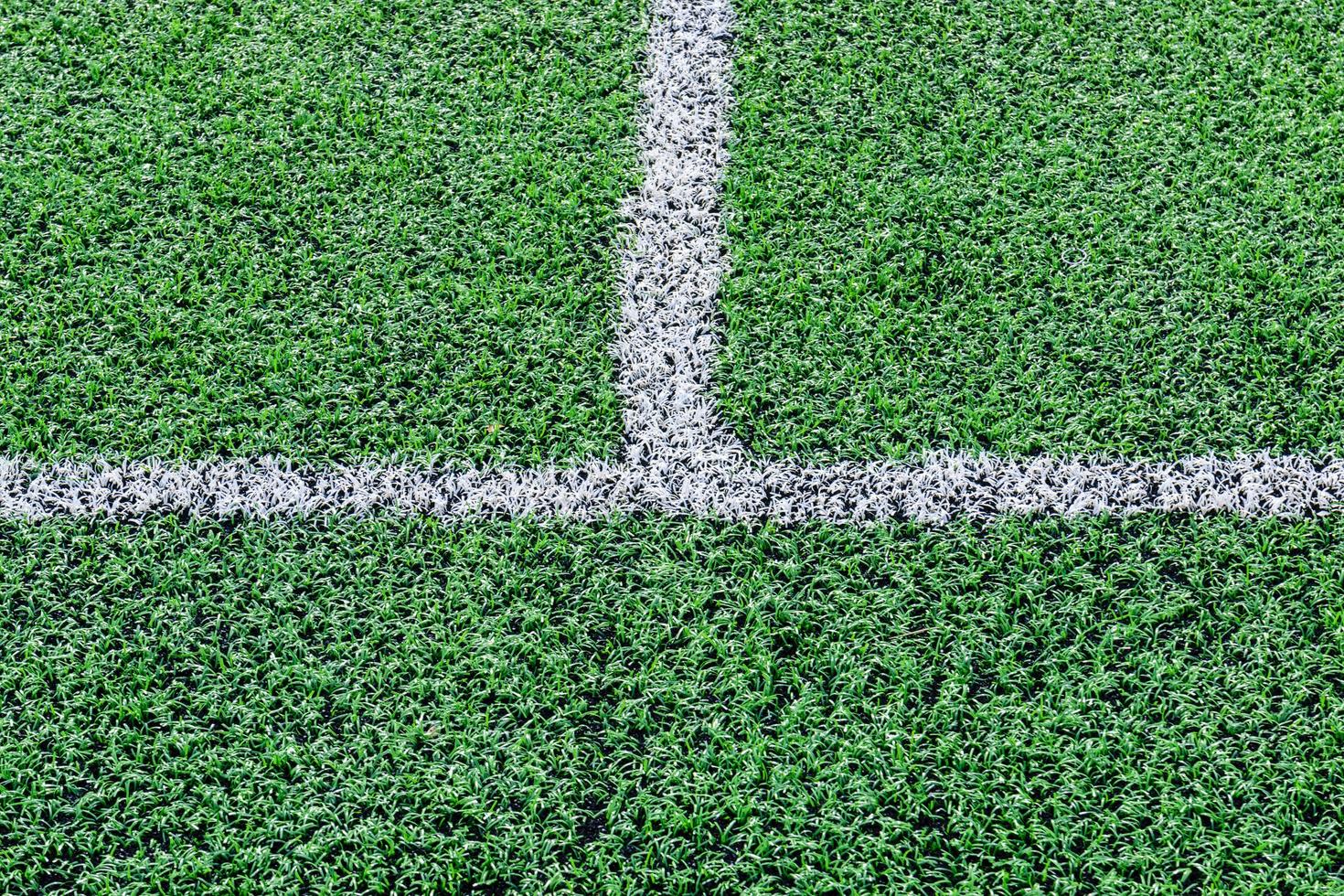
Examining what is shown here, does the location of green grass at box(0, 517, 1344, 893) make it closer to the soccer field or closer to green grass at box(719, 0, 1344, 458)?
the soccer field

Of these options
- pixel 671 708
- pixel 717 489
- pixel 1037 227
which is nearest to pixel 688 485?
pixel 717 489

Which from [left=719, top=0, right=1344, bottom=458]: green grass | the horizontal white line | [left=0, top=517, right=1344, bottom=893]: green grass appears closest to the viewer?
[left=0, top=517, right=1344, bottom=893]: green grass

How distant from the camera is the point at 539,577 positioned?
6.56 feet

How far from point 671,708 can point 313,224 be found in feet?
4.32

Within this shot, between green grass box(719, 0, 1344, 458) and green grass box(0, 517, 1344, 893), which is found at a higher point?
green grass box(719, 0, 1344, 458)

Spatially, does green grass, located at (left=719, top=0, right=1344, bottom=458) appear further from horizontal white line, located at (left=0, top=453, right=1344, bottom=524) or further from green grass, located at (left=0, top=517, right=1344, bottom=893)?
green grass, located at (left=0, top=517, right=1344, bottom=893)

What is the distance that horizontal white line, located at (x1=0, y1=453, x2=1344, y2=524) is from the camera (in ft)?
6.79

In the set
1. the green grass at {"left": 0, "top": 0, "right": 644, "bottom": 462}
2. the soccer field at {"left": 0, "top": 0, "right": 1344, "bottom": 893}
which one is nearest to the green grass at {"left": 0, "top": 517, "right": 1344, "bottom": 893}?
the soccer field at {"left": 0, "top": 0, "right": 1344, "bottom": 893}

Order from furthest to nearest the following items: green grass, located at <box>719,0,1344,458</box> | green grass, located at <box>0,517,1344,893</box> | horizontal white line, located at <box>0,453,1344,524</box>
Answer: green grass, located at <box>719,0,1344,458</box> < horizontal white line, located at <box>0,453,1344,524</box> < green grass, located at <box>0,517,1344,893</box>

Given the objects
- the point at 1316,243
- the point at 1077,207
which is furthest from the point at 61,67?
the point at 1316,243

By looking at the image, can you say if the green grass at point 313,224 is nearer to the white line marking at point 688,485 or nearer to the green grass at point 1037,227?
the white line marking at point 688,485

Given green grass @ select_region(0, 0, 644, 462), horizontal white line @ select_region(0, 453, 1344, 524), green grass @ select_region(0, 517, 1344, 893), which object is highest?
green grass @ select_region(0, 0, 644, 462)

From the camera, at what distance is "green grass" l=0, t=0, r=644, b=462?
2.22 meters

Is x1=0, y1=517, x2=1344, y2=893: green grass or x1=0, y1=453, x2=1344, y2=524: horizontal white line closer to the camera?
x1=0, y1=517, x2=1344, y2=893: green grass
